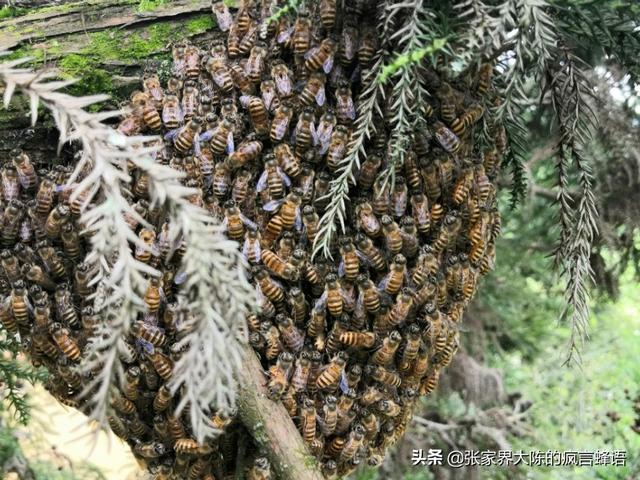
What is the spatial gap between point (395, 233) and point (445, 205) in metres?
0.38

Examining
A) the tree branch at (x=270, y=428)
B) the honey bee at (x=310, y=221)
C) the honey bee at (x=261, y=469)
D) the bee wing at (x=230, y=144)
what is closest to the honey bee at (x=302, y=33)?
the bee wing at (x=230, y=144)

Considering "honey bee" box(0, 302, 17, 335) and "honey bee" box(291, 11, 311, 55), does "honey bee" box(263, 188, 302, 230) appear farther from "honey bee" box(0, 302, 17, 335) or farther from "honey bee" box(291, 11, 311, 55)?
"honey bee" box(0, 302, 17, 335)

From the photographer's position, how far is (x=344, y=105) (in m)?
3.12

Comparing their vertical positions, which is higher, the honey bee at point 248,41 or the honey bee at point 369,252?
the honey bee at point 248,41

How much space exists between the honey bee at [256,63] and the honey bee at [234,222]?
605 mm

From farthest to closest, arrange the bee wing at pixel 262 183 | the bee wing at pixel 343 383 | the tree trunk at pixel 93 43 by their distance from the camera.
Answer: the tree trunk at pixel 93 43 → the bee wing at pixel 343 383 → the bee wing at pixel 262 183

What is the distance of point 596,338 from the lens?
7.04 meters

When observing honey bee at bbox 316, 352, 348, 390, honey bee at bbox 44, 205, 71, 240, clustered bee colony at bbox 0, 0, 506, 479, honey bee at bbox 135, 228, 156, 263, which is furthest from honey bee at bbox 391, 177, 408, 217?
honey bee at bbox 44, 205, 71, 240

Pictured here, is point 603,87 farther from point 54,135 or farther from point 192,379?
point 192,379

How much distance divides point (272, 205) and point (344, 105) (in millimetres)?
568

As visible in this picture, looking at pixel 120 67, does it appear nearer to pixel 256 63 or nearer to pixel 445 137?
pixel 256 63

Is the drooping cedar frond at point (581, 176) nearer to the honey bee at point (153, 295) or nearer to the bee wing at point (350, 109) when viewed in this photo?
the bee wing at point (350, 109)

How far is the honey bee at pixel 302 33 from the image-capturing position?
3088 mm

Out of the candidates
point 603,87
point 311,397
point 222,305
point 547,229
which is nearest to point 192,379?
point 222,305
